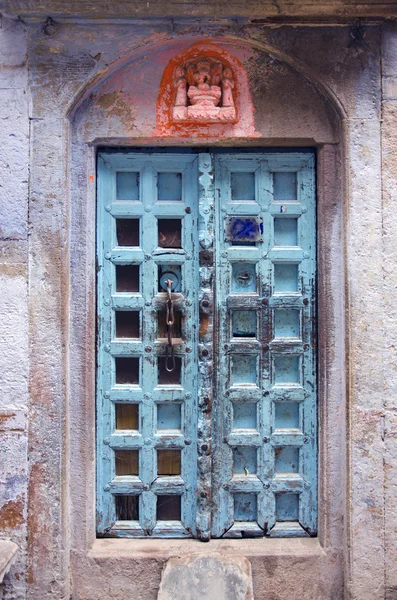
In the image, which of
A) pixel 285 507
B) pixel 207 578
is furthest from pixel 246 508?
pixel 207 578

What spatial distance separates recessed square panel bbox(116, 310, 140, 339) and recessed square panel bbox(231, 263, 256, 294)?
0.67 metres

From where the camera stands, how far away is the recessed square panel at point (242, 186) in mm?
3119

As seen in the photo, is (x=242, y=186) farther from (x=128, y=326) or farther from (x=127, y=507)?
(x=127, y=507)

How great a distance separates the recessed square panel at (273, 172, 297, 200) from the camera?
122 inches

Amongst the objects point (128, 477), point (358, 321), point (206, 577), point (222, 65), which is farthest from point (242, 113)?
point (206, 577)

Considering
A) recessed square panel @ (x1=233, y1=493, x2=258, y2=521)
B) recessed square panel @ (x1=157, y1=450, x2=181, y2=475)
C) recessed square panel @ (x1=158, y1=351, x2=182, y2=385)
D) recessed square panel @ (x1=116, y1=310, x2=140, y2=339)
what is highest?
recessed square panel @ (x1=116, y1=310, x2=140, y2=339)

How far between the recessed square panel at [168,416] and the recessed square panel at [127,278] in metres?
0.79

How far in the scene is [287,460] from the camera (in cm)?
308

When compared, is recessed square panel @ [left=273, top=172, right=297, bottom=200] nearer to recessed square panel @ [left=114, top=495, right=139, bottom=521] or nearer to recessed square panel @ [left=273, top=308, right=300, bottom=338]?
recessed square panel @ [left=273, top=308, right=300, bottom=338]

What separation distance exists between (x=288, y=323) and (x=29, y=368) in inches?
65.1

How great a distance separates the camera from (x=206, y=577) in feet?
8.77

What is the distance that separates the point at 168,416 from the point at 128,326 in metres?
0.65

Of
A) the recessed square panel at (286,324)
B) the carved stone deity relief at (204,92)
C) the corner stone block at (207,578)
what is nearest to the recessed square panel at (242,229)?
the recessed square panel at (286,324)

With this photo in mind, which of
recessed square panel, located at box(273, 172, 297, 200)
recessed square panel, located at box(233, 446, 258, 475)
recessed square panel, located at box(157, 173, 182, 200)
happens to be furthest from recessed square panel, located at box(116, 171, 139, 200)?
recessed square panel, located at box(233, 446, 258, 475)
